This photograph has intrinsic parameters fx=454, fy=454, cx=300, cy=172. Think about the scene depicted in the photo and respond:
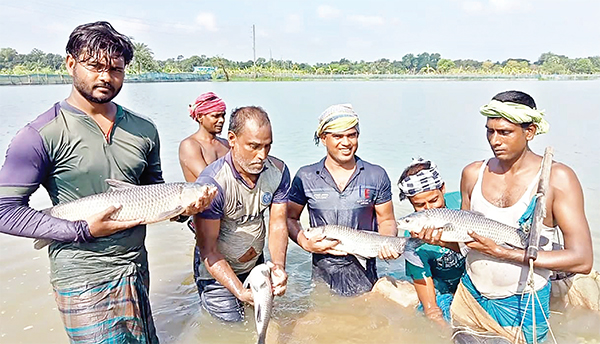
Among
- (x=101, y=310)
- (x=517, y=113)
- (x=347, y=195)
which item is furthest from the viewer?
(x=347, y=195)

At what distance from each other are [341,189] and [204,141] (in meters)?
2.06

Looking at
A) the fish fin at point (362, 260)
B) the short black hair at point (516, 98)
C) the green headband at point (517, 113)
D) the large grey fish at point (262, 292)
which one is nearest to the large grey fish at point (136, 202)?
the large grey fish at point (262, 292)

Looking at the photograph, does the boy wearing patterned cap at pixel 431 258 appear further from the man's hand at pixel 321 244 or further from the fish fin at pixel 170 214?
the fish fin at pixel 170 214

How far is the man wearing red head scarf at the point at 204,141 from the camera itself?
221 inches

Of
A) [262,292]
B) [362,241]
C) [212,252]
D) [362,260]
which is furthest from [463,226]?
[212,252]

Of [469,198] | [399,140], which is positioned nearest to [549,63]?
[399,140]

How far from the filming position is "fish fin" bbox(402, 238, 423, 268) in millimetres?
4480

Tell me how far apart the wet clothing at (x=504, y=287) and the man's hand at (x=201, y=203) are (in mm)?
2361

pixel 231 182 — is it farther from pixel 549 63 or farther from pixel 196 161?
pixel 549 63

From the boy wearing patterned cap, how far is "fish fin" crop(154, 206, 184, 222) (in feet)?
7.82

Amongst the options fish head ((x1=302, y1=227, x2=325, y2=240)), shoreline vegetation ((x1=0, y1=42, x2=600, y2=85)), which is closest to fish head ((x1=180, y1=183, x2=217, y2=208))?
fish head ((x1=302, y1=227, x2=325, y2=240))

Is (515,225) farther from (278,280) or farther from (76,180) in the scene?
(76,180)

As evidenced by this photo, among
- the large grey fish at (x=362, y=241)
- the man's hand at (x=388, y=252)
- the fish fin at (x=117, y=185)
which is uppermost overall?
the fish fin at (x=117, y=185)

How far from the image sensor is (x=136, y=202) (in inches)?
122
